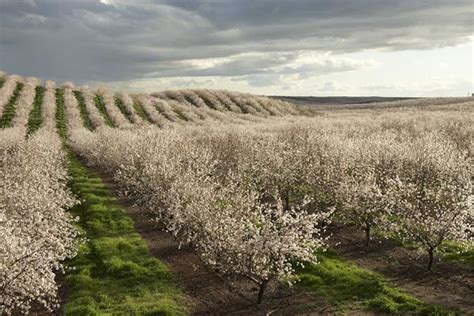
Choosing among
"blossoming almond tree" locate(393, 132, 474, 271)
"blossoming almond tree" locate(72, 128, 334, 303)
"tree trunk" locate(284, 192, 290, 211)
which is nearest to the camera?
"blossoming almond tree" locate(72, 128, 334, 303)

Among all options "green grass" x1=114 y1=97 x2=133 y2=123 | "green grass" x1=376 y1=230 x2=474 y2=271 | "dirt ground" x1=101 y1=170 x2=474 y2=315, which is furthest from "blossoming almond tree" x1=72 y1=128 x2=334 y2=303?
"green grass" x1=114 y1=97 x2=133 y2=123

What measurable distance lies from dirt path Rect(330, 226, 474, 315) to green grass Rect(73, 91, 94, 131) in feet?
286

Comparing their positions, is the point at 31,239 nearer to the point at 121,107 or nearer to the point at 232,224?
the point at 232,224

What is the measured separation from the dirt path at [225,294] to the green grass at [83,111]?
276 feet

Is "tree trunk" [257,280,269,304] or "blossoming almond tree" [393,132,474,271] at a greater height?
"blossoming almond tree" [393,132,474,271]

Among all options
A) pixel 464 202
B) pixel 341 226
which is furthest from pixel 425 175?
pixel 464 202

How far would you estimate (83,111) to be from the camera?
421 ft

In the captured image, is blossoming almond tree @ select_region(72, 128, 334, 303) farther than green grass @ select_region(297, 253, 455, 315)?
No

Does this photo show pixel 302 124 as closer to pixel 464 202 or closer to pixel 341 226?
pixel 341 226

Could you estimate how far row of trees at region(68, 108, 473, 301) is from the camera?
26203 millimetres

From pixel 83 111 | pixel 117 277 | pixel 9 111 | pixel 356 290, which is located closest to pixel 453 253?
pixel 356 290

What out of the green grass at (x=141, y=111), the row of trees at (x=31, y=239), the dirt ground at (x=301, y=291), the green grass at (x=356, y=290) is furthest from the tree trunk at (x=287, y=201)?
the green grass at (x=141, y=111)

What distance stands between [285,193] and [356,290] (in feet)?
65.6

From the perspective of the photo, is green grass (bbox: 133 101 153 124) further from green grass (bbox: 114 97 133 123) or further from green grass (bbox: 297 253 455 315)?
green grass (bbox: 297 253 455 315)
